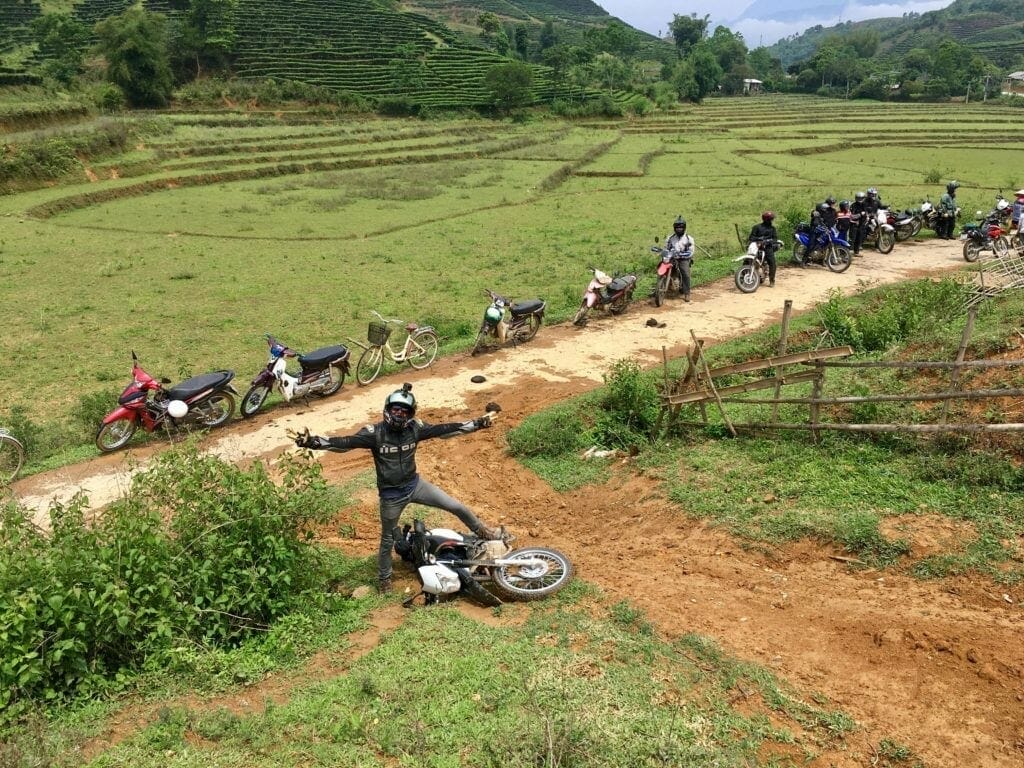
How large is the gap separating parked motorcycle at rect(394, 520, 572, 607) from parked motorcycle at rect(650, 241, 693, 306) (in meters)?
9.39

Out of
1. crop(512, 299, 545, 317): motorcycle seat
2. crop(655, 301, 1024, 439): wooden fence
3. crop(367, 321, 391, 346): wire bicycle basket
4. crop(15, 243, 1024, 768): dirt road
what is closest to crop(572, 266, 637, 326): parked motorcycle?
crop(512, 299, 545, 317): motorcycle seat

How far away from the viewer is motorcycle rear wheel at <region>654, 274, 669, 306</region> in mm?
14125

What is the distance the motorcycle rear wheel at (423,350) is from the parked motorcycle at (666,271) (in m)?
5.16

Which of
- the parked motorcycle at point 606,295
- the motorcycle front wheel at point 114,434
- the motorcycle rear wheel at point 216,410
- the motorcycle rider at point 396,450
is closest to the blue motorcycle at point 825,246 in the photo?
the parked motorcycle at point 606,295

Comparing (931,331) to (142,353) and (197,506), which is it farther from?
(142,353)

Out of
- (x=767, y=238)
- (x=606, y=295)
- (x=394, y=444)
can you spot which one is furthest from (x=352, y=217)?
(x=394, y=444)

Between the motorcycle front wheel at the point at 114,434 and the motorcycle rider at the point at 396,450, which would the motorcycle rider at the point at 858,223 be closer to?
the motorcycle rider at the point at 396,450

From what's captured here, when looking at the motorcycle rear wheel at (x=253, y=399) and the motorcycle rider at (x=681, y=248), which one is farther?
the motorcycle rider at (x=681, y=248)

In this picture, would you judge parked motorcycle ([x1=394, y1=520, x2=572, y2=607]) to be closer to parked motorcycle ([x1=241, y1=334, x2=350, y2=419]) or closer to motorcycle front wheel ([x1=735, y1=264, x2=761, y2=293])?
parked motorcycle ([x1=241, y1=334, x2=350, y2=419])

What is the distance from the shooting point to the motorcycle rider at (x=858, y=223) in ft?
56.5

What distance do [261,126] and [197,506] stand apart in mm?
49847

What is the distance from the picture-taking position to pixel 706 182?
31.5 metres

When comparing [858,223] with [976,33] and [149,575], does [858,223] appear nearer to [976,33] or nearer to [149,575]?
[149,575]

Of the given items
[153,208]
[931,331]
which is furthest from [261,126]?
[931,331]
